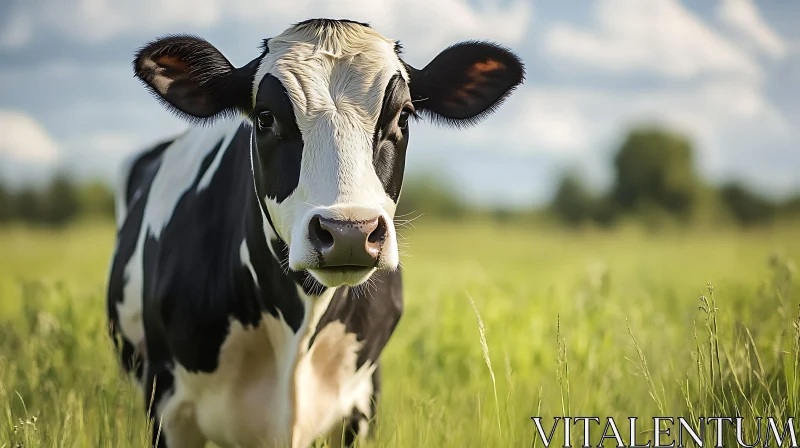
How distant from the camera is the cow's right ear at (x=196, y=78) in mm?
3715

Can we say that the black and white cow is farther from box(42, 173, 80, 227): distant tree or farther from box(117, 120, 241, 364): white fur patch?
box(42, 173, 80, 227): distant tree

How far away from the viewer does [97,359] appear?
6.11m

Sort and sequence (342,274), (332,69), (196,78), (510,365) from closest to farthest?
(342,274), (332,69), (196,78), (510,365)

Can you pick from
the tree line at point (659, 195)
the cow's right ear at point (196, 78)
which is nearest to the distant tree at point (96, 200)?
the tree line at point (659, 195)

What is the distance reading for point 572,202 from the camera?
70500mm

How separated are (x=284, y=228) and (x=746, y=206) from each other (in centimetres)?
6792

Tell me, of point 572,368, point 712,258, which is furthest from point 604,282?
point 712,258

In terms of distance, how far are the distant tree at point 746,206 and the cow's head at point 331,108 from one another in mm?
61672

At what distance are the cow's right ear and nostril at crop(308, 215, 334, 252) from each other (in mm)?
991

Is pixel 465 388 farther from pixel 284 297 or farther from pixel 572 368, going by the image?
pixel 284 297

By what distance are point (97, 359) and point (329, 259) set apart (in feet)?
12.4

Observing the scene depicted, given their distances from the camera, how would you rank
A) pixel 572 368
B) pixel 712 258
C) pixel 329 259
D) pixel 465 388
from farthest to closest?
pixel 712 258 → pixel 465 388 → pixel 572 368 → pixel 329 259

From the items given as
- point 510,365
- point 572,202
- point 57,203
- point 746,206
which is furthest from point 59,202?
point 746,206

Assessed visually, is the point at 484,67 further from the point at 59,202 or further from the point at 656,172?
the point at 656,172
